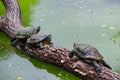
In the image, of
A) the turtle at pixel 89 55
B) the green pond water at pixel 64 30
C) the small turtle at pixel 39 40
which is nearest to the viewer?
the turtle at pixel 89 55

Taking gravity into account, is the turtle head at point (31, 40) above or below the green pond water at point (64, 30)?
above

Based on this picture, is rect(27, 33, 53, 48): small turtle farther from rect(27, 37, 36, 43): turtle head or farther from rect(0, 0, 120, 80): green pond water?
rect(0, 0, 120, 80): green pond water

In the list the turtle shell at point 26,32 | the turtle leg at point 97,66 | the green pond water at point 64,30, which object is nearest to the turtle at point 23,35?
the turtle shell at point 26,32

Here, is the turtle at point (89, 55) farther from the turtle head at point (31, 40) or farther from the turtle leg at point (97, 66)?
the turtle head at point (31, 40)

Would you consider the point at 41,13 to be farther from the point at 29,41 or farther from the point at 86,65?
the point at 86,65

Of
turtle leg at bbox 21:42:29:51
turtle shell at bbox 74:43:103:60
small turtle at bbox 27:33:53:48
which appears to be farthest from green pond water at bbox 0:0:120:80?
turtle shell at bbox 74:43:103:60

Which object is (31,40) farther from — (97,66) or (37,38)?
(97,66)
